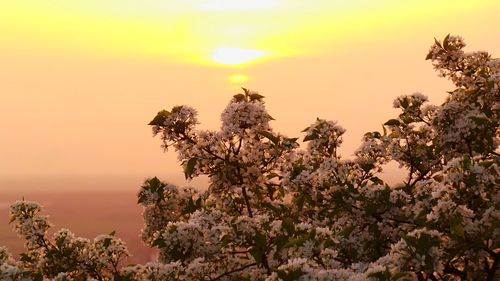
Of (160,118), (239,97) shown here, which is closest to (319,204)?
(239,97)

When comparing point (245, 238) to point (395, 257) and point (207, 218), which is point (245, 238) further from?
point (395, 257)

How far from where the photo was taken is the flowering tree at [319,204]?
33.9ft

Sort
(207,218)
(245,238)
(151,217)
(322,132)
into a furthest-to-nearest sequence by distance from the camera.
A: (151,217) → (322,132) → (207,218) → (245,238)

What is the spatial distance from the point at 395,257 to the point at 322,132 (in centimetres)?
507

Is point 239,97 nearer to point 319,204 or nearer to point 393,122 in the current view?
point 319,204

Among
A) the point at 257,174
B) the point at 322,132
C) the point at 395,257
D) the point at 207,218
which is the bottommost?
the point at 395,257

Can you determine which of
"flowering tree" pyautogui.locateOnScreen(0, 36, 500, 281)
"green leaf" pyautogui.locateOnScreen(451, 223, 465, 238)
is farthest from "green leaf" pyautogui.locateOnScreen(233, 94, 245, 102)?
"green leaf" pyautogui.locateOnScreen(451, 223, 465, 238)

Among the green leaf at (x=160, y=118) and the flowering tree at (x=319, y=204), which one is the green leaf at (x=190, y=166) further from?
the green leaf at (x=160, y=118)

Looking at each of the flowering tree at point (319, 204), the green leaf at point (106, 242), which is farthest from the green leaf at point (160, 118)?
the green leaf at point (106, 242)

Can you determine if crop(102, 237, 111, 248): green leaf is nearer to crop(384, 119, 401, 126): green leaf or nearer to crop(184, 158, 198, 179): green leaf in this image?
crop(184, 158, 198, 179): green leaf

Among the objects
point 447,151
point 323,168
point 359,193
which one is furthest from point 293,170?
point 447,151

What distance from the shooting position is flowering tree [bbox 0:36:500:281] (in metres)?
10.3

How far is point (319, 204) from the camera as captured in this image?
13.4m

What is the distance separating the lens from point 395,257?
9.41m
